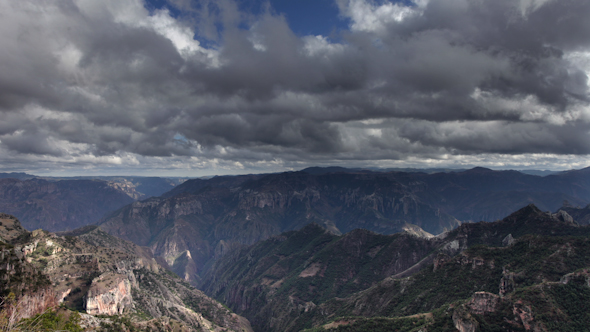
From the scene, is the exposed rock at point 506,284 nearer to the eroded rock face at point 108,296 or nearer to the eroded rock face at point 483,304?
the eroded rock face at point 483,304

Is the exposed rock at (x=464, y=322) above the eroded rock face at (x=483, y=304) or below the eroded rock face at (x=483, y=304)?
below

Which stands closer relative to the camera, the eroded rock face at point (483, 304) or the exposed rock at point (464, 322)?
the exposed rock at point (464, 322)

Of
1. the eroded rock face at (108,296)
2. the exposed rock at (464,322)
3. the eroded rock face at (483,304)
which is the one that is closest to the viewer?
the exposed rock at (464,322)

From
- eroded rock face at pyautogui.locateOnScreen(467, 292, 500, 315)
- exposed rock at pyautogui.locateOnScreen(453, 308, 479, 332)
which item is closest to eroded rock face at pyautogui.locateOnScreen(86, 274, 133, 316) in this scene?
exposed rock at pyautogui.locateOnScreen(453, 308, 479, 332)

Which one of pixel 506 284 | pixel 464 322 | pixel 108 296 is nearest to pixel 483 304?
pixel 464 322

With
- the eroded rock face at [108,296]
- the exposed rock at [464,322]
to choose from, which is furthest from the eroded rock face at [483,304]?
the eroded rock face at [108,296]

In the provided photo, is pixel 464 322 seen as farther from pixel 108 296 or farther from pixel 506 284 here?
pixel 108 296

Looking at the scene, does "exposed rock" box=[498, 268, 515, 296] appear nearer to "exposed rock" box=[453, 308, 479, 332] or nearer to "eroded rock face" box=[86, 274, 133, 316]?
"exposed rock" box=[453, 308, 479, 332]

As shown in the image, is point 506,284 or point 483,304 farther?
point 506,284

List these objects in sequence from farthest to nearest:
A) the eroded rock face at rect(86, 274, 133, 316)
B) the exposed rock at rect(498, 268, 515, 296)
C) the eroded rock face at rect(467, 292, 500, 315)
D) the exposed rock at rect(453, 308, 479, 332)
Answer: the exposed rock at rect(498, 268, 515, 296) < the eroded rock face at rect(86, 274, 133, 316) < the eroded rock face at rect(467, 292, 500, 315) < the exposed rock at rect(453, 308, 479, 332)

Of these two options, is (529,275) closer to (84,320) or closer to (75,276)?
(84,320)
